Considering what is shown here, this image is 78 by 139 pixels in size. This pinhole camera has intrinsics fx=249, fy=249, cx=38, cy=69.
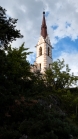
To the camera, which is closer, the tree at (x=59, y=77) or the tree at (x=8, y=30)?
the tree at (x=8, y=30)

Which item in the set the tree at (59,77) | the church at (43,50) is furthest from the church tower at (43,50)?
the tree at (59,77)

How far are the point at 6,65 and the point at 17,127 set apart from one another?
2887 mm

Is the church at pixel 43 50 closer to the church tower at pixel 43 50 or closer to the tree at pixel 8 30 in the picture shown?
the church tower at pixel 43 50

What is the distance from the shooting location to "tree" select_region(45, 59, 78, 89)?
2758 centimetres

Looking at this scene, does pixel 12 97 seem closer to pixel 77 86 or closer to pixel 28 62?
pixel 28 62

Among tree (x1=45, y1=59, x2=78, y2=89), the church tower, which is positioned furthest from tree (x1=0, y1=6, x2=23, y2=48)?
the church tower

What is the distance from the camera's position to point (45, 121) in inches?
390

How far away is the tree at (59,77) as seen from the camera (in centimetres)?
2758

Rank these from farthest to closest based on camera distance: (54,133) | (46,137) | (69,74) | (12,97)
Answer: (69,74), (12,97), (54,133), (46,137)

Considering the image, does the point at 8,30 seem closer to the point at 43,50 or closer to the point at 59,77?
the point at 59,77

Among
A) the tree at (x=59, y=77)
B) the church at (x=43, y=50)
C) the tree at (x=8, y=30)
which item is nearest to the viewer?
the tree at (x=8, y=30)

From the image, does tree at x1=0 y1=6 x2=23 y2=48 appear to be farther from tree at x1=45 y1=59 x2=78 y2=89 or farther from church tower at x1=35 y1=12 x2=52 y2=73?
church tower at x1=35 y1=12 x2=52 y2=73

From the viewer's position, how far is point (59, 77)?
27.8 meters

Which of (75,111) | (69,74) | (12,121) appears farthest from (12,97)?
(69,74)
